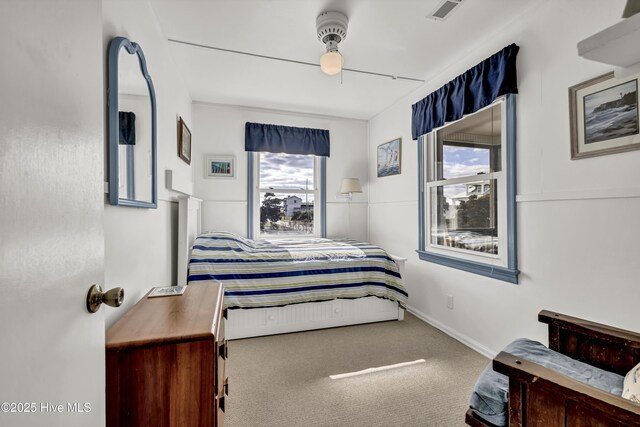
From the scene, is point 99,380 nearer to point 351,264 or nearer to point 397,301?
point 351,264

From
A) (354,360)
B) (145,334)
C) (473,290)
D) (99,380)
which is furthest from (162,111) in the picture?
(473,290)

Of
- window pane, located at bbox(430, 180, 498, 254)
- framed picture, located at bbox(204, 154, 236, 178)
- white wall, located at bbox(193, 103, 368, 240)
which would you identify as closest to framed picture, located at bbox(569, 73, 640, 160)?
window pane, located at bbox(430, 180, 498, 254)

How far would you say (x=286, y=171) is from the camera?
4297mm

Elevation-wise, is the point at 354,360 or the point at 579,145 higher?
the point at 579,145

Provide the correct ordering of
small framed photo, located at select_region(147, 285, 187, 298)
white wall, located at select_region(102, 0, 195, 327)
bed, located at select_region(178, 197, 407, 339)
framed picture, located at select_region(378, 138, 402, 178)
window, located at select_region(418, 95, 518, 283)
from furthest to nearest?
framed picture, located at select_region(378, 138, 402, 178) → bed, located at select_region(178, 197, 407, 339) → window, located at select_region(418, 95, 518, 283) → small framed photo, located at select_region(147, 285, 187, 298) → white wall, located at select_region(102, 0, 195, 327)

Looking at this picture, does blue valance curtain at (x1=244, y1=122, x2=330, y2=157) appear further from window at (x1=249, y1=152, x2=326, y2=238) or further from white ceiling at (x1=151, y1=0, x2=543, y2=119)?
white ceiling at (x1=151, y1=0, x2=543, y2=119)

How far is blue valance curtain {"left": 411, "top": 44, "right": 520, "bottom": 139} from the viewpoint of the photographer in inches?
84.9

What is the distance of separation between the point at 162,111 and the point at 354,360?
2405mm

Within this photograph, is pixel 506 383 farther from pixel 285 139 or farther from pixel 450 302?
pixel 285 139

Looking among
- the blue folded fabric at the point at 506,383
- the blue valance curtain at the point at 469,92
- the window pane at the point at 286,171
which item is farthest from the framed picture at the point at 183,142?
the blue folded fabric at the point at 506,383

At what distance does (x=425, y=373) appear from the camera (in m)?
2.13

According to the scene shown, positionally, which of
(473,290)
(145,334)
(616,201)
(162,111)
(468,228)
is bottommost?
(473,290)

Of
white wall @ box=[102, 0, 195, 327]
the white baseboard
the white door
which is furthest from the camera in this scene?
the white baseboard

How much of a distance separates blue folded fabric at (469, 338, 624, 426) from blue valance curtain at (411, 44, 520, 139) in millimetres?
1791
